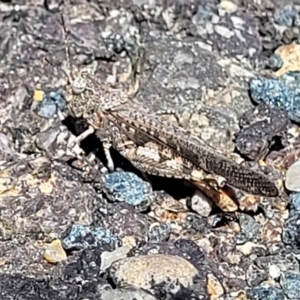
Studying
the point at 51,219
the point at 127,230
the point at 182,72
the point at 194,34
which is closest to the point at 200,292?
the point at 127,230

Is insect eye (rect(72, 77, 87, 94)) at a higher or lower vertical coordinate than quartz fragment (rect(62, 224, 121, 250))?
higher

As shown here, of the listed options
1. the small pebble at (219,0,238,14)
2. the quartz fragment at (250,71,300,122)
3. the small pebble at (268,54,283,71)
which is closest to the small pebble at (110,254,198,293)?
the quartz fragment at (250,71,300,122)

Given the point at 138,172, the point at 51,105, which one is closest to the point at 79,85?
the point at 51,105

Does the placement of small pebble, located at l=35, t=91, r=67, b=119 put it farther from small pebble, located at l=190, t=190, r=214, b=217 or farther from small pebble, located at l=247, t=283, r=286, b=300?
small pebble, located at l=247, t=283, r=286, b=300

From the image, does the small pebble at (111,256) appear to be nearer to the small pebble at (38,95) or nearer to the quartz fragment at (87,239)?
the quartz fragment at (87,239)

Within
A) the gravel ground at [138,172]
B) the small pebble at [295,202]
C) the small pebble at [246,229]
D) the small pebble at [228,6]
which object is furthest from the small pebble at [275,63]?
the small pebble at [246,229]

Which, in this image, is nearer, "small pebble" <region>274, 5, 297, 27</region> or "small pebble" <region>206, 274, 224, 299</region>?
"small pebble" <region>206, 274, 224, 299</region>

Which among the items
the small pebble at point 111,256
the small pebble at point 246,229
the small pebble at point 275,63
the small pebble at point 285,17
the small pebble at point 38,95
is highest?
the small pebble at point 285,17
